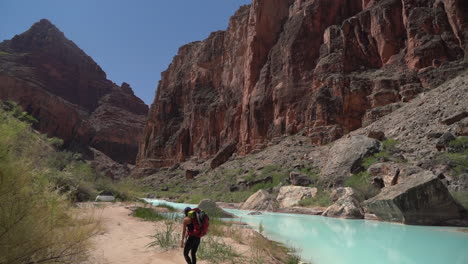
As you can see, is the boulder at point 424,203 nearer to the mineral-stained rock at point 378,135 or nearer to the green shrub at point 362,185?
the green shrub at point 362,185

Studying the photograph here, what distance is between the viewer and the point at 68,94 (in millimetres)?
115750

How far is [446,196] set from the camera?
11.0 metres

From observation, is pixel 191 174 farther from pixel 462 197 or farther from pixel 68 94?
pixel 68 94

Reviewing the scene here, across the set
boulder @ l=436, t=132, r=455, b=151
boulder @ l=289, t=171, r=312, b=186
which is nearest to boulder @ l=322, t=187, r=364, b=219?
boulder @ l=436, t=132, r=455, b=151

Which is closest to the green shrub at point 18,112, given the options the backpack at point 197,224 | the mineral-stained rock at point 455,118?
the backpack at point 197,224

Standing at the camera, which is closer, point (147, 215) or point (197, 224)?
point (197, 224)

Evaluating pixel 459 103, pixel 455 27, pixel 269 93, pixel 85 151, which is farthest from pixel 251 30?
pixel 85 151

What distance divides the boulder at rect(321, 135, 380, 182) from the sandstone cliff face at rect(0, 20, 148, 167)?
84846 mm

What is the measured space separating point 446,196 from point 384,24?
27.3 meters

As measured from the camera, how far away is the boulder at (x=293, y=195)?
18.9m

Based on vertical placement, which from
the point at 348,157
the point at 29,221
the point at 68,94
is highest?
the point at 68,94

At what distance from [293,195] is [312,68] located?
23.6 meters

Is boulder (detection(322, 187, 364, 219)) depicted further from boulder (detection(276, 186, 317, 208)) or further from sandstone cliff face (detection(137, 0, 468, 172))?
sandstone cliff face (detection(137, 0, 468, 172))

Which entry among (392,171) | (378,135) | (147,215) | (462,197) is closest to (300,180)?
(378,135)
